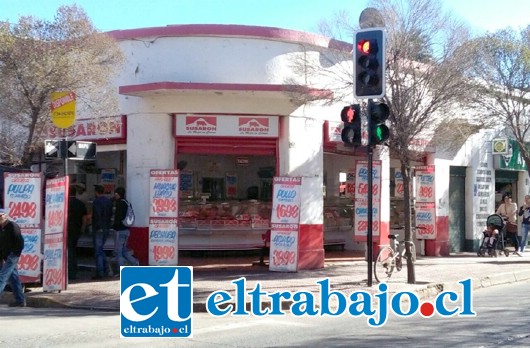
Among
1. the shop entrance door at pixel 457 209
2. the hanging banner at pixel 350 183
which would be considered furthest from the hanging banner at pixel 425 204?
the hanging banner at pixel 350 183

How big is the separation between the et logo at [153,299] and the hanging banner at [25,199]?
6.28m

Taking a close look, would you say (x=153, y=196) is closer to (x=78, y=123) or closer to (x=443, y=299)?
(x=78, y=123)

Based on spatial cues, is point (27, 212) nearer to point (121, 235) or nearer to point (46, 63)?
point (121, 235)

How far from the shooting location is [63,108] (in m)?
13.9

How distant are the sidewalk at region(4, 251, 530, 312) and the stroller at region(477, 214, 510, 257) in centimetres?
80

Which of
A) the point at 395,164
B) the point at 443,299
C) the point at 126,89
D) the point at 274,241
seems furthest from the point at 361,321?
the point at 395,164

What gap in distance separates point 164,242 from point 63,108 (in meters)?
3.68

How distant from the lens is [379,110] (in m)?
13.2

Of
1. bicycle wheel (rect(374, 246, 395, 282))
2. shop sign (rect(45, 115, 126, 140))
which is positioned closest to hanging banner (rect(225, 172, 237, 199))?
shop sign (rect(45, 115, 126, 140))

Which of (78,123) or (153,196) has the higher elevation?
(78,123)

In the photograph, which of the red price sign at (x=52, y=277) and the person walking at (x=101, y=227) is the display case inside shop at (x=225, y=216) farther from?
the red price sign at (x=52, y=277)

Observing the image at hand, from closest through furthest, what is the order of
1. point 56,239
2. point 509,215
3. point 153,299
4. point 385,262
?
point 153,299 → point 56,239 → point 385,262 → point 509,215

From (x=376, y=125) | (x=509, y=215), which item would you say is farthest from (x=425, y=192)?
(x=376, y=125)

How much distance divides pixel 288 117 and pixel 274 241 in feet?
9.46
